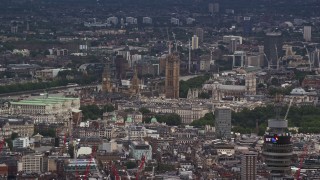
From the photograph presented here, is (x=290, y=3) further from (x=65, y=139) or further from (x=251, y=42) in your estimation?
(x=65, y=139)

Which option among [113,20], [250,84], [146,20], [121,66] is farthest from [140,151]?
[146,20]

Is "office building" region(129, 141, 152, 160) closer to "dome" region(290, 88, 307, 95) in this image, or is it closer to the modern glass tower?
the modern glass tower

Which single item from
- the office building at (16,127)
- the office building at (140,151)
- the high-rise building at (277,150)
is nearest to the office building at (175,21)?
the office building at (16,127)

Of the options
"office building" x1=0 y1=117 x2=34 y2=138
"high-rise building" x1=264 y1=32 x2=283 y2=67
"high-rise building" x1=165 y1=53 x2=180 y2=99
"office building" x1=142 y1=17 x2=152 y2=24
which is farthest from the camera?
"office building" x1=142 y1=17 x2=152 y2=24

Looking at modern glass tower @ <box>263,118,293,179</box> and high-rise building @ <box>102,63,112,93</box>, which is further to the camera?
high-rise building @ <box>102,63,112,93</box>

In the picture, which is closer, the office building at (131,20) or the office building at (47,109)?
the office building at (47,109)

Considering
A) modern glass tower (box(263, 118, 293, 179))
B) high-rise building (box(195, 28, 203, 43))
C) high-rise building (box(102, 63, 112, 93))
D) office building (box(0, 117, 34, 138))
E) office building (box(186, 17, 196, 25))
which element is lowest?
office building (box(186, 17, 196, 25))

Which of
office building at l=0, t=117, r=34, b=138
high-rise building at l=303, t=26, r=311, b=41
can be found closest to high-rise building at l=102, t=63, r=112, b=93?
office building at l=0, t=117, r=34, b=138

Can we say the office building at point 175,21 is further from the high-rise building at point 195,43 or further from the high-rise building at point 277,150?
the high-rise building at point 277,150
